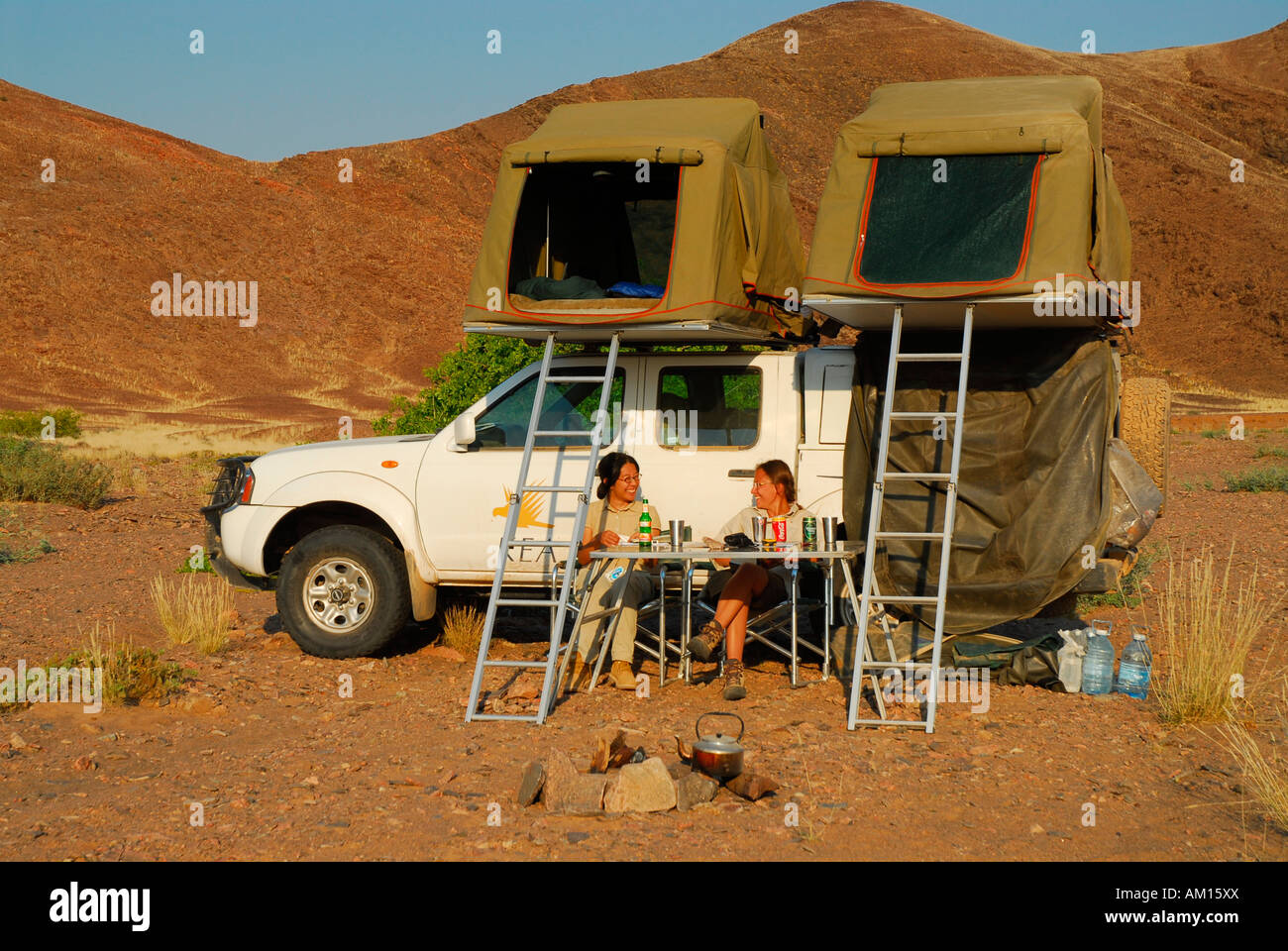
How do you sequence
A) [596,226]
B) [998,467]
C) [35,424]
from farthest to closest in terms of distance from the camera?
[35,424]
[596,226]
[998,467]

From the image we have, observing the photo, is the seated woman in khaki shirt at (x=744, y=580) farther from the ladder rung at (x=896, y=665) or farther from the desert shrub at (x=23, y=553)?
the desert shrub at (x=23, y=553)

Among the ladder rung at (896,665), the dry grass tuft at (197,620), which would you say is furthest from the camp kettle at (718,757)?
the dry grass tuft at (197,620)

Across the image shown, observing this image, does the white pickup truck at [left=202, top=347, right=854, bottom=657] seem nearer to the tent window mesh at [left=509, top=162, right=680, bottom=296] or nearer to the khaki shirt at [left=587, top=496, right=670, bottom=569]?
the khaki shirt at [left=587, top=496, right=670, bottom=569]

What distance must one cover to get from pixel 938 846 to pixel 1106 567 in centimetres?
288

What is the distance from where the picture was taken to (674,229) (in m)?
8.45

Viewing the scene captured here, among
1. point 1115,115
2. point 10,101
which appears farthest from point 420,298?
point 1115,115

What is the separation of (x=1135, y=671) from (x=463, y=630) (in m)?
4.33

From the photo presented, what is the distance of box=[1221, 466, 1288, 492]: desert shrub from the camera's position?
18.0 metres

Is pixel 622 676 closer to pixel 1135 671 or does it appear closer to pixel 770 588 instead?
pixel 770 588

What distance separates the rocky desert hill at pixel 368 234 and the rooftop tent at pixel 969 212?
30378 mm

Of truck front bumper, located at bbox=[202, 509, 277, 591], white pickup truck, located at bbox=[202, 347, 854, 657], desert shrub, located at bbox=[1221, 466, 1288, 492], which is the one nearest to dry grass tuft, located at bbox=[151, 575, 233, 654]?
truck front bumper, located at bbox=[202, 509, 277, 591]

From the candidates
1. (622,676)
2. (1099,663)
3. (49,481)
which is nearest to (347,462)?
(622,676)

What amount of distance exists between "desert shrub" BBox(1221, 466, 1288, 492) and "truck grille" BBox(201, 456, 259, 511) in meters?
14.6

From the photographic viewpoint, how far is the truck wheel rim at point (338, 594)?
8383 millimetres
